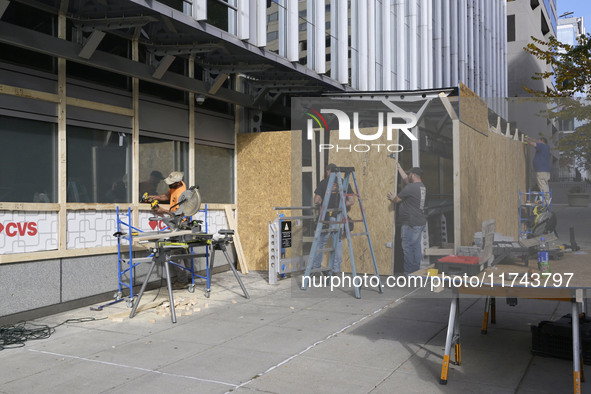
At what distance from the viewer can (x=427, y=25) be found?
1653cm

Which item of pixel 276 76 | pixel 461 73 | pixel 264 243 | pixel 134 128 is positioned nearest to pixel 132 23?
pixel 134 128

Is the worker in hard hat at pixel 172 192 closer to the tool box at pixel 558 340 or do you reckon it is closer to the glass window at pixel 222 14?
the glass window at pixel 222 14

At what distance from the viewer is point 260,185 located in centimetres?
1110

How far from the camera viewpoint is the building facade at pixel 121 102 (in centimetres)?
704

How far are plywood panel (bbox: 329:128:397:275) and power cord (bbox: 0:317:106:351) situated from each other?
5.06 m

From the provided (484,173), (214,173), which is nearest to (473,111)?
(484,173)

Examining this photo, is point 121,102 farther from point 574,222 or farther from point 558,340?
point 558,340

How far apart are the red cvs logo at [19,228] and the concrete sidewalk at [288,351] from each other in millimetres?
1145

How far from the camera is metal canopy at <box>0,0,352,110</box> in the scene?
7.07 m

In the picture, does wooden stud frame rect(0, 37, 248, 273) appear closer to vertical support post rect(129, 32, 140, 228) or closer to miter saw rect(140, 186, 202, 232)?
vertical support post rect(129, 32, 140, 228)

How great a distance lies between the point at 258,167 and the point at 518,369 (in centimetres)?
710

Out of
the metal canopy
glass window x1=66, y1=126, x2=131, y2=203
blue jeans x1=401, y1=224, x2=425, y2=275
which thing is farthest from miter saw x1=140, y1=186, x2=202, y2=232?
blue jeans x1=401, y1=224, x2=425, y2=275

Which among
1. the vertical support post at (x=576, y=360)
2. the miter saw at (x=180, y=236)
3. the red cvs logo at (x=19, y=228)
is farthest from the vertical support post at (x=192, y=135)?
the vertical support post at (x=576, y=360)

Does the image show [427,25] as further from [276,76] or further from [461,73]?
[276,76]
